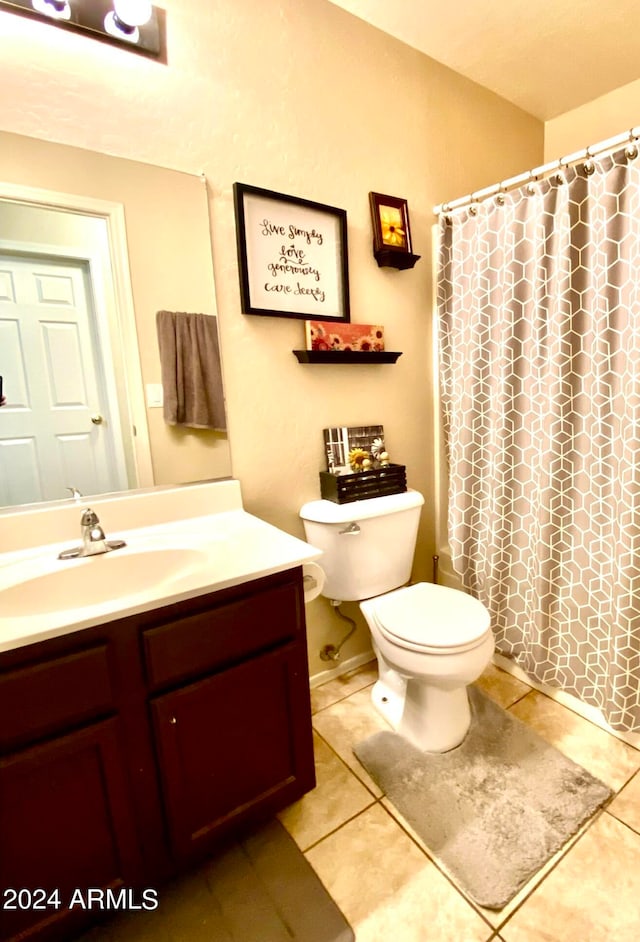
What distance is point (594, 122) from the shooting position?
6.34 feet

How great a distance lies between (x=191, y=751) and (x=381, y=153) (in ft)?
6.48

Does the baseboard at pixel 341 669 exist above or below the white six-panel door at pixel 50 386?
A: below

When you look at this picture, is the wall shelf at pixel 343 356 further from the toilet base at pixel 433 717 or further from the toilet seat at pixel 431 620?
the toilet base at pixel 433 717

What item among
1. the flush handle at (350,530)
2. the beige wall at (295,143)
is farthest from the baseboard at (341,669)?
the flush handle at (350,530)

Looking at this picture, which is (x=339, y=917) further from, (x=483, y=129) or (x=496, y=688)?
(x=483, y=129)

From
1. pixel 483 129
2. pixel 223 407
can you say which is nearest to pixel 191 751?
pixel 223 407

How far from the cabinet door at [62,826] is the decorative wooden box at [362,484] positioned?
3.04ft

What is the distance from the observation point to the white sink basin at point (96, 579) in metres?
0.95

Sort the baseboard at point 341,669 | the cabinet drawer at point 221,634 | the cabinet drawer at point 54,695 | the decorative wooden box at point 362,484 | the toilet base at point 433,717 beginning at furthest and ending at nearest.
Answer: the baseboard at point 341,669
the decorative wooden box at point 362,484
the toilet base at point 433,717
the cabinet drawer at point 221,634
the cabinet drawer at point 54,695

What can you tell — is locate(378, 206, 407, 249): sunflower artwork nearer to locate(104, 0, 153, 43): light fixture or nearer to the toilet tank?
locate(104, 0, 153, 43): light fixture

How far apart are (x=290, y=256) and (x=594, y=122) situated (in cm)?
165

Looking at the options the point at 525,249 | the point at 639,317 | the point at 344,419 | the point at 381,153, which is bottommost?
the point at 344,419

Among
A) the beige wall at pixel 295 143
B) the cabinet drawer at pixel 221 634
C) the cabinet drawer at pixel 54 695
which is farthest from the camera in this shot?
the beige wall at pixel 295 143

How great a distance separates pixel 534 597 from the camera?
1571mm
